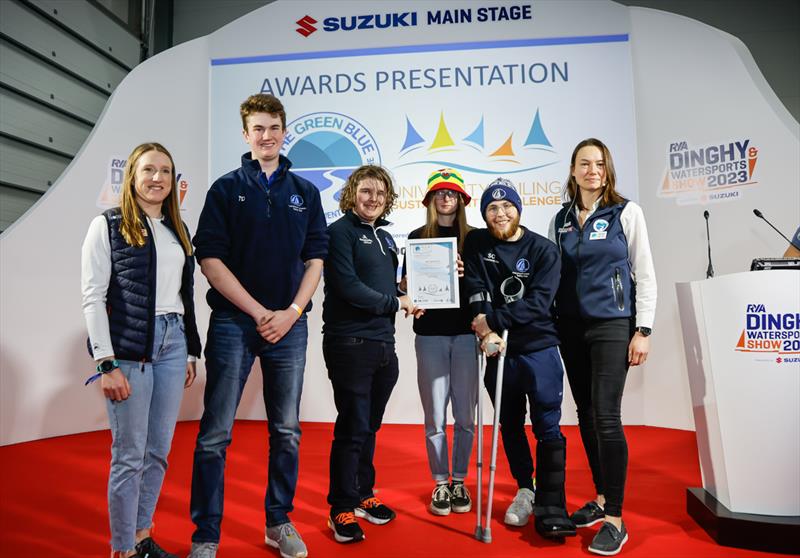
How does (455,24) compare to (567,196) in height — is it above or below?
above

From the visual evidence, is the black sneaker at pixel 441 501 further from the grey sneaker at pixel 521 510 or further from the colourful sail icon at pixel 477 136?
the colourful sail icon at pixel 477 136

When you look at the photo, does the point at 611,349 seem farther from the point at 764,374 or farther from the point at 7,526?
the point at 7,526

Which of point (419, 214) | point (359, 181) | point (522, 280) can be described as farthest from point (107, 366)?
point (419, 214)

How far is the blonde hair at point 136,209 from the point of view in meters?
1.97

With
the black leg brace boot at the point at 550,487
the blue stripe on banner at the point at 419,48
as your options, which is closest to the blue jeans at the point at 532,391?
the black leg brace boot at the point at 550,487

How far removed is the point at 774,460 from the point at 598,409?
720mm

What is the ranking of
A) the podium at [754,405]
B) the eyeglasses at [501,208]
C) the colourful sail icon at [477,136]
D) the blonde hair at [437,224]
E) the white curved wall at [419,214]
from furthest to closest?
1. the colourful sail icon at [477,136]
2. the white curved wall at [419,214]
3. the blonde hair at [437,224]
4. the eyeglasses at [501,208]
5. the podium at [754,405]

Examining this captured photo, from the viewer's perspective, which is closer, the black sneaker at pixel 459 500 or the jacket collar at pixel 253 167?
the jacket collar at pixel 253 167

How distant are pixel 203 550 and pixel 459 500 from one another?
1180 mm

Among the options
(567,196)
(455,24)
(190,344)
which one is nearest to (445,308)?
(567,196)

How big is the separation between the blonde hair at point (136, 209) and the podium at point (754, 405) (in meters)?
2.17

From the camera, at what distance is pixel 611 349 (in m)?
2.33

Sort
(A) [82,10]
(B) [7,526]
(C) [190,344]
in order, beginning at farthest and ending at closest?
(A) [82,10]
(B) [7,526]
(C) [190,344]

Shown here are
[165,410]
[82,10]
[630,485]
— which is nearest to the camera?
[165,410]
